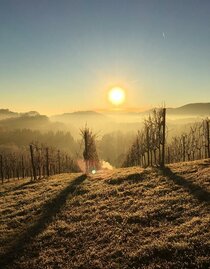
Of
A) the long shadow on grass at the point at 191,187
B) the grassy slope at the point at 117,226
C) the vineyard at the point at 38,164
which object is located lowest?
the vineyard at the point at 38,164

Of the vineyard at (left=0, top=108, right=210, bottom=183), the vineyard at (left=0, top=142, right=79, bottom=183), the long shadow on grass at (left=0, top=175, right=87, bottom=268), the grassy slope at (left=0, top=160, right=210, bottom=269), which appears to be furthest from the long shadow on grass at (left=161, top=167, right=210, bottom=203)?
the vineyard at (left=0, top=142, right=79, bottom=183)

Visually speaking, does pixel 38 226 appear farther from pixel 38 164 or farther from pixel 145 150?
pixel 145 150

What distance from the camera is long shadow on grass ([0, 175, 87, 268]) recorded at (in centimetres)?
1813

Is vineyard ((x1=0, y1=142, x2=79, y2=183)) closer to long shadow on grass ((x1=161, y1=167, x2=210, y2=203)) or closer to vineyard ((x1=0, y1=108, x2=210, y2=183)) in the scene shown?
vineyard ((x1=0, y1=108, x2=210, y2=183))

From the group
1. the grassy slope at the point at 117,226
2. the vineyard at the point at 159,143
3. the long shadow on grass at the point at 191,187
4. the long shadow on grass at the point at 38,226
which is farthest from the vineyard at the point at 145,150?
the long shadow on grass at the point at 38,226

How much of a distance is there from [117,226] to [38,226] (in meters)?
6.15

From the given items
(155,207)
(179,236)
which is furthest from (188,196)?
(179,236)

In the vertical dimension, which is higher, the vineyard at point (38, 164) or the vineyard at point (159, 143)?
the vineyard at point (159, 143)

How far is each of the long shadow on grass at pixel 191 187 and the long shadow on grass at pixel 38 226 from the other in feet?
30.6

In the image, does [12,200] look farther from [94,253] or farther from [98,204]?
[94,253]

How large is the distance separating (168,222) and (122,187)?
1066 cm

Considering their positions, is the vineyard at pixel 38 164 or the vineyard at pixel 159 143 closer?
the vineyard at pixel 159 143

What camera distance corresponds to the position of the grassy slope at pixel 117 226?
14922mm

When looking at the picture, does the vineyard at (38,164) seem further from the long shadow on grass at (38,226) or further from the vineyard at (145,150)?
the long shadow on grass at (38,226)
